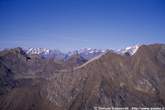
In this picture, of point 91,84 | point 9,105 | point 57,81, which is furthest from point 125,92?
point 9,105

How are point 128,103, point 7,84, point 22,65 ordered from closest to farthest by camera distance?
point 128,103, point 7,84, point 22,65

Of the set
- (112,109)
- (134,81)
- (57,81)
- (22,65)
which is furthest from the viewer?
(22,65)

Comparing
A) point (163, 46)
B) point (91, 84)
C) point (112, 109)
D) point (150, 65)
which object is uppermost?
point (163, 46)

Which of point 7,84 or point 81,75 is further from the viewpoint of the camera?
point 7,84

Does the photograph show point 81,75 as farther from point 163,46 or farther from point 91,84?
point 163,46

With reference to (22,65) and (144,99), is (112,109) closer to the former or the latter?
(144,99)

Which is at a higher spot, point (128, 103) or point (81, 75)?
point (81, 75)

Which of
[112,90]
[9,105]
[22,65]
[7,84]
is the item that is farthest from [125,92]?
[22,65]
